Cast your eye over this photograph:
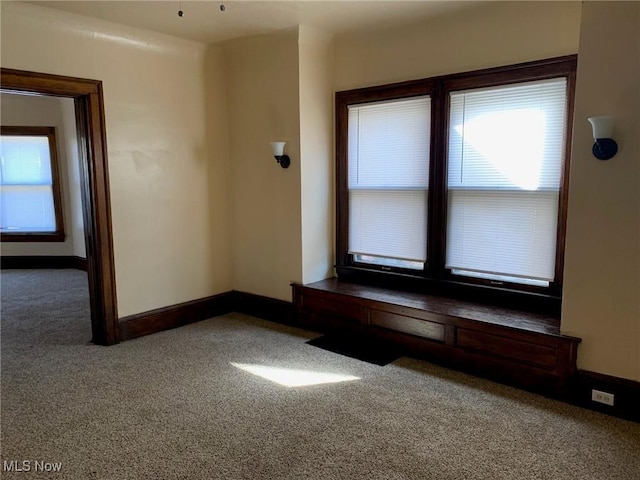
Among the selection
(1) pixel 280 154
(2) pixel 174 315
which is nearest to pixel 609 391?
(1) pixel 280 154

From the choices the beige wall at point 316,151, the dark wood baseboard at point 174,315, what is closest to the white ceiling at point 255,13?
the beige wall at point 316,151

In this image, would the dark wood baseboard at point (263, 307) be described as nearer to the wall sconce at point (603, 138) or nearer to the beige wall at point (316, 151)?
the beige wall at point (316, 151)

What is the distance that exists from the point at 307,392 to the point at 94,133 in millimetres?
2720

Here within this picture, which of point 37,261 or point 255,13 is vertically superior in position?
point 255,13

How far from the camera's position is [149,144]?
4195 mm

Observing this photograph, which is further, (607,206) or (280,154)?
(280,154)

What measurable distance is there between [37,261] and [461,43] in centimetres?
717

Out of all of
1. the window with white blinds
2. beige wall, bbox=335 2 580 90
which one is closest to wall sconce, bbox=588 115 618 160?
beige wall, bbox=335 2 580 90

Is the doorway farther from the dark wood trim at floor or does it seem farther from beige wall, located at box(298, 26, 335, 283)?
beige wall, located at box(298, 26, 335, 283)

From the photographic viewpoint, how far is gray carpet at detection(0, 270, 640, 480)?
2.30 m

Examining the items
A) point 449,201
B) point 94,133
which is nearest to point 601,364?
point 449,201

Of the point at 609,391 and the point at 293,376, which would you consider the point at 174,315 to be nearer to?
the point at 293,376

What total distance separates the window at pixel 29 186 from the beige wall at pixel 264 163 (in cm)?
419

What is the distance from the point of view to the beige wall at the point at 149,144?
3564mm
